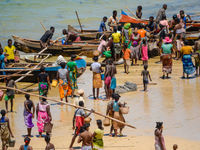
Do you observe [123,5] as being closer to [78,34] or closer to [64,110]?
[78,34]

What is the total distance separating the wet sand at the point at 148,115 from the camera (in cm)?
1124

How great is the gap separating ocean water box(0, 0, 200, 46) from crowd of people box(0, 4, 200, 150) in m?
12.4

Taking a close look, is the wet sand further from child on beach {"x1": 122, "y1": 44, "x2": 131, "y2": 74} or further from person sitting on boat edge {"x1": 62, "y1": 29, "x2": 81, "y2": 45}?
person sitting on boat edge {"x1": 62, "y1": 29, "x2": 81, "y2": 45}

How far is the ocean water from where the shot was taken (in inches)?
1452

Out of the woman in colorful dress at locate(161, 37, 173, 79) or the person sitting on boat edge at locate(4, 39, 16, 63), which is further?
the person sitting on boat edge at locate(4, 39, 16, 63)

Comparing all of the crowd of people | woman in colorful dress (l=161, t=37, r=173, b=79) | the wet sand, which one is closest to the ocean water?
the crowd of people

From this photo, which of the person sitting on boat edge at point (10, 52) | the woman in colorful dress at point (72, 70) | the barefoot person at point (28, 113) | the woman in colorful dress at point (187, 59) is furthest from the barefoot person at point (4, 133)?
the person sitting on boat edge at point (10, 52)

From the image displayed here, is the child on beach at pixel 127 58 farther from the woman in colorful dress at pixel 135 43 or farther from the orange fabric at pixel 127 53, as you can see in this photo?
the woman in colorful dress at pixel 135 43

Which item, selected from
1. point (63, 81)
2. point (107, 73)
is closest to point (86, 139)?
point (63, 81)

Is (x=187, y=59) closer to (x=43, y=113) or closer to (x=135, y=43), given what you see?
(x=135, y=43)

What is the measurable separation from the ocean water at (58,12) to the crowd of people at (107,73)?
12419 millimetres

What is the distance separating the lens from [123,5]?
4147 centimetres

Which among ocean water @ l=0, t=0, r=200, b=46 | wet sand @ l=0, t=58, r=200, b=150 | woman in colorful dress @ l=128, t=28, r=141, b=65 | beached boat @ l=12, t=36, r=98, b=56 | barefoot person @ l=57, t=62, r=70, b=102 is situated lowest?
wet sand @ l=0, t=58, r=200, b=150

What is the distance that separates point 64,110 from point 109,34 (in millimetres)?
9381
